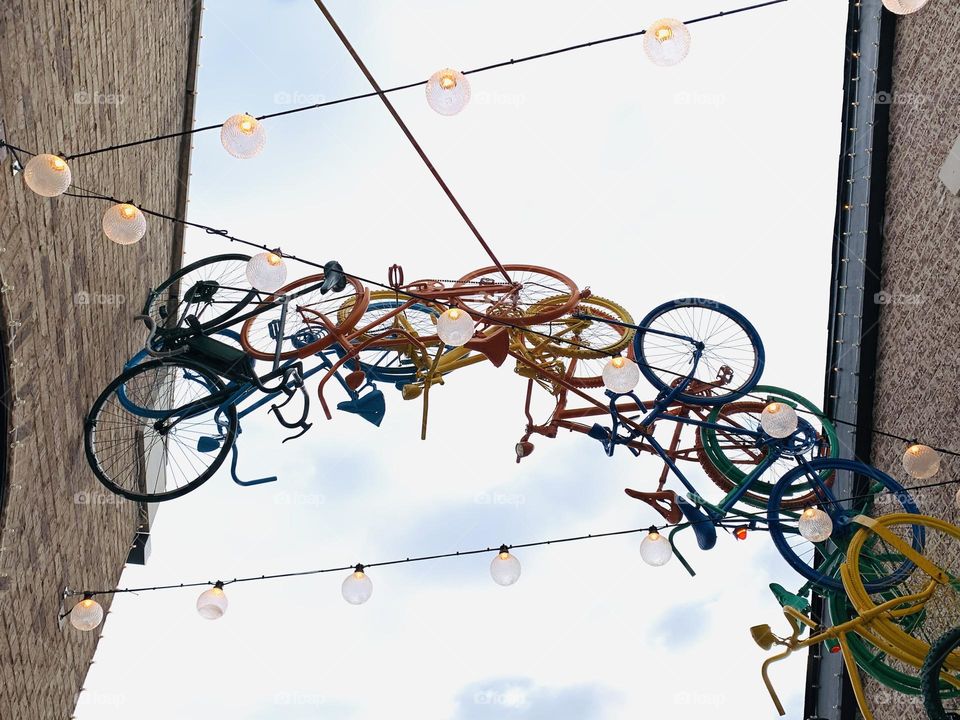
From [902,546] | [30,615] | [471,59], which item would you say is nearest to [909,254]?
[902,546]

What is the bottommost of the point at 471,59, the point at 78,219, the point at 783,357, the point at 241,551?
the point at 78,219

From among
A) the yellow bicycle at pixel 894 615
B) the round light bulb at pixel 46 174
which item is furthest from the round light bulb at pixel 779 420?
the round light bulb at pixel 46 174

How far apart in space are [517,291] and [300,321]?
1911mm

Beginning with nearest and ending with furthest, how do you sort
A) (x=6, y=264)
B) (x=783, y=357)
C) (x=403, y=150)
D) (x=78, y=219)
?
1. (x=6, y=264)
2. (x=78, y=219)
3. (x=403, y=150)
4. (x=783, y=357)

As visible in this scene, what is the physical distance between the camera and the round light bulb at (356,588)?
24.9ft

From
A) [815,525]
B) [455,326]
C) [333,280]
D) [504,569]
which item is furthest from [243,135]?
[815,525]

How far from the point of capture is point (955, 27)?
8016 mm

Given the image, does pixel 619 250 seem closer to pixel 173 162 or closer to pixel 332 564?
pixel 332 564

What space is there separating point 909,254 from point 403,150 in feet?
52.8

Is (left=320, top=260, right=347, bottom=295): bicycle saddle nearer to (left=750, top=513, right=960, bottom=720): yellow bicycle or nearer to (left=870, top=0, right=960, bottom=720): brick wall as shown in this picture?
(left=750, top=513, right=960, bottom=720): yellow bicycle

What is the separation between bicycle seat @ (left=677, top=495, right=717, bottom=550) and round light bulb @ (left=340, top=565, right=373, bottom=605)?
268 centimetres

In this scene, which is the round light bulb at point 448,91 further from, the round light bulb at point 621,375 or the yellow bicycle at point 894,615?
the yellow bicycle at point 894,615

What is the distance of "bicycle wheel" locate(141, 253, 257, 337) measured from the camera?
742 cm

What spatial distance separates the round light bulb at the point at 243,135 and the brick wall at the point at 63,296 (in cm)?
152
